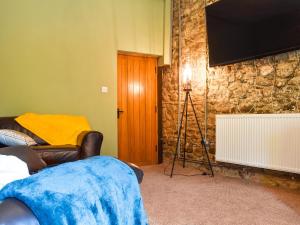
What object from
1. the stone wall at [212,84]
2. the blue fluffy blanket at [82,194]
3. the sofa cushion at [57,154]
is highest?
the stone wall at [212,84]

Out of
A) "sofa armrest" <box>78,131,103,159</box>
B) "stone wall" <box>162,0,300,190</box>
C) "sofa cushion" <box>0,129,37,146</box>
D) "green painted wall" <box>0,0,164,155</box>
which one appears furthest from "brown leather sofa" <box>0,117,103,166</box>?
"stone wall" <box>162,0,300,190</box>

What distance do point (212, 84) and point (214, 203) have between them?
198cm

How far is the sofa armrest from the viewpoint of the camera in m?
3.06

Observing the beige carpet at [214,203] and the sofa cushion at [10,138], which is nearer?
the beige carpet at [214,203]

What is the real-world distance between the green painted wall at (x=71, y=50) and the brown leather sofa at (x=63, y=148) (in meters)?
0.40

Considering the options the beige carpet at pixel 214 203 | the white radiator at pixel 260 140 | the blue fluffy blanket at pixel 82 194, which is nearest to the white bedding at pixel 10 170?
the blue fluffy blanket at pixel 82 194

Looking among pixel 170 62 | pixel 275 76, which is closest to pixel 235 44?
pixel 275 76

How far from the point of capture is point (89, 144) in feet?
10.2

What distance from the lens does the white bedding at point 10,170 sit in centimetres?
78

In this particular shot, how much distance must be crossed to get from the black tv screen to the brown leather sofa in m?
2.01

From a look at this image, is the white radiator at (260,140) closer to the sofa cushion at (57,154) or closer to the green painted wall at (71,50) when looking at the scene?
the green painted wall at (71,50)

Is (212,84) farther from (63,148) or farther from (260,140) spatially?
(63,148)

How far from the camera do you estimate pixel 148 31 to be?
188 inches

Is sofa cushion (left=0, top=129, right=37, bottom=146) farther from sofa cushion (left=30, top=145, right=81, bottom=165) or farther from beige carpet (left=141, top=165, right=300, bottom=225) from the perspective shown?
beige carpet (left=141, top=165, right=300, bottom=225)
